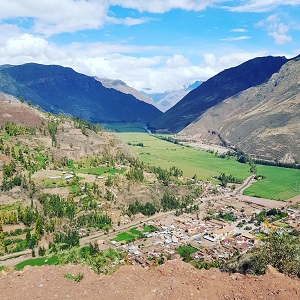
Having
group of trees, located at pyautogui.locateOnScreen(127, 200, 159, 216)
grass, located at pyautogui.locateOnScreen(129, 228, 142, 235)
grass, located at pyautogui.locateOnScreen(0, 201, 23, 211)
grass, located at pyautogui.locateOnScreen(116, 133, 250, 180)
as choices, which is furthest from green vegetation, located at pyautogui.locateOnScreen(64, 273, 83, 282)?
grass, located at pyautogui.locateOnScreen(116, 133, 250, 180)

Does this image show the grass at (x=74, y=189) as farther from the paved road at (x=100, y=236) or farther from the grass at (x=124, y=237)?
the grass at (x=124, y=237)

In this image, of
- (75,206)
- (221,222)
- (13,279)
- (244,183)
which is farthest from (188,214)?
(13,279)

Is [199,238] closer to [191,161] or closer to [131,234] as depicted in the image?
[131,234]

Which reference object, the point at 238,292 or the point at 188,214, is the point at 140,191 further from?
the point at 238,292

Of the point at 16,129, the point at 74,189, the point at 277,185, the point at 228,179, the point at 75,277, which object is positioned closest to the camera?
the point at 75,277

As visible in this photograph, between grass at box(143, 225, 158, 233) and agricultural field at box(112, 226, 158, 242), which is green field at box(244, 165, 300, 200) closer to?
grass at box(143, 225, 158, 233)

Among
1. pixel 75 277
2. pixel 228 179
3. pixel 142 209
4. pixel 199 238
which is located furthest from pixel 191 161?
pixel 75 277
